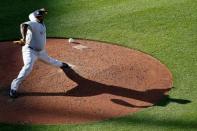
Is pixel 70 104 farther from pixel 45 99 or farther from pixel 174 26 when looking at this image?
pixel 174 26

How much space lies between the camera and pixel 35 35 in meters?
8.82

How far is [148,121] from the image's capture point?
8141 mm

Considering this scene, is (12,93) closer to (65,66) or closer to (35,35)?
(35,35)

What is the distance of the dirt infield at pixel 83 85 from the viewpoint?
8.39 meters

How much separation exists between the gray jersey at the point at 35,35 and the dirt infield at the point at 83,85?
32.1 inches

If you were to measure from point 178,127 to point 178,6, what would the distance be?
6.40 meters

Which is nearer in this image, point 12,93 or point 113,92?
point 12,93

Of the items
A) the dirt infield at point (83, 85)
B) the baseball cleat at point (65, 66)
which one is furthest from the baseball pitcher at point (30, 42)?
the baseball cleat at point (65, 66)

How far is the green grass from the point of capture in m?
8.13

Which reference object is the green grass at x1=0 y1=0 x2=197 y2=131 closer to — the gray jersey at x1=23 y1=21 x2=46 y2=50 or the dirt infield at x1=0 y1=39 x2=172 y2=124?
the dirt infield at x1=0 y1=39 x2=172 y2=124

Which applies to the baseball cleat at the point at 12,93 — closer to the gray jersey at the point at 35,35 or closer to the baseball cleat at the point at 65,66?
the gray jersey at the point at 35,35

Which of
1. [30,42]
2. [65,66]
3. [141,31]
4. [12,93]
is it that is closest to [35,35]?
[30,42]

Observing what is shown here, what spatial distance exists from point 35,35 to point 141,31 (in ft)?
13.3

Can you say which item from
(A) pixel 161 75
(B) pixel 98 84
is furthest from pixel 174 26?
(B) pixel 98 84
